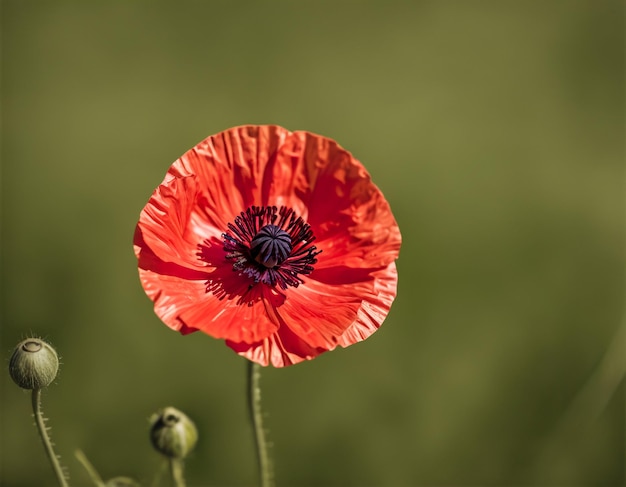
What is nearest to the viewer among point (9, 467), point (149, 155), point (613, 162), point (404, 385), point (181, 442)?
point (181, 442)

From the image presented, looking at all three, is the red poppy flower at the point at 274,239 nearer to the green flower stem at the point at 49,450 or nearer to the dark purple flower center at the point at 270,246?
the dark purple flower center at the point at 270,246

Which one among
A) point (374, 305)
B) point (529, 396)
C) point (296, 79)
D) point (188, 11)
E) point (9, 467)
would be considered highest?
point (188, 11)

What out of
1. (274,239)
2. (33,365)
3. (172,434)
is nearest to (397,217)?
(274,239)

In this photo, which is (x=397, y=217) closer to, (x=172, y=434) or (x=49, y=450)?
(x=172, y=434)

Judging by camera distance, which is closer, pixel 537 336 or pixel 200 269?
pixel 200 269

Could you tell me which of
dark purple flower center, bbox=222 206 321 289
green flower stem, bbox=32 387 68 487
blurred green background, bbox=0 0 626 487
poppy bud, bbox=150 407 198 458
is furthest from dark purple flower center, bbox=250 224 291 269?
blurred green background, bbox=0 0 626 487

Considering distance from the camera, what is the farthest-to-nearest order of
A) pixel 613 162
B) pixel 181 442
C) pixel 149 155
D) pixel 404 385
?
pixel 613 162 → pixel 149 155 → pixel 404 385 → pixel 181 442

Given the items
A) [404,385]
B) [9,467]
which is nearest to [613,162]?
[404,385]

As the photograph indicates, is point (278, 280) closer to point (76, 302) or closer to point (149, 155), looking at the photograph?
point (76, 302)

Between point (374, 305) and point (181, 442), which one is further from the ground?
point (374, 305)
